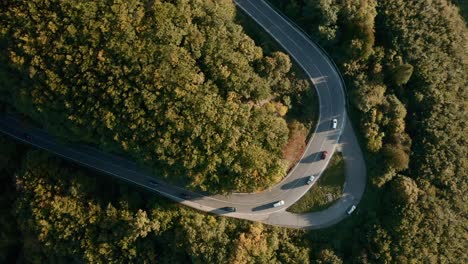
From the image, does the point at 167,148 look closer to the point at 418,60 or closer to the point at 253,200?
the point at 253,200

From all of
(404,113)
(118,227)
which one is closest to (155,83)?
(118,227)

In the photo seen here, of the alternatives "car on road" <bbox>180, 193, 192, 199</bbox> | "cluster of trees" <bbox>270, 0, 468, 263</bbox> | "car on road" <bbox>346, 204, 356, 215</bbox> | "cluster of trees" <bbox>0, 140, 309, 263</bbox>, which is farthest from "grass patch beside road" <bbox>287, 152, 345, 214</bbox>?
"car on road" <bbox>180, 193, 192, 199</bbox>

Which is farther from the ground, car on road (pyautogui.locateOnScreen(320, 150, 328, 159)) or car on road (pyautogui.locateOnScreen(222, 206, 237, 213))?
car on road (pyautogui.locateOnScreen(320, 150, 328, 159))

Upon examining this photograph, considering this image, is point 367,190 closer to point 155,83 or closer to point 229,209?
point 229,209

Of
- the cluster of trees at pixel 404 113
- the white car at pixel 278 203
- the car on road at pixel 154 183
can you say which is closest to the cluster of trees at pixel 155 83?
the white car at pixel 278 203

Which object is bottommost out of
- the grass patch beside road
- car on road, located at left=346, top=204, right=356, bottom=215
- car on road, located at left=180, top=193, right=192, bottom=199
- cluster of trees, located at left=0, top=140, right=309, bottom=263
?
cluster of trees, located at left=0, top=140, right=309, bottom=263

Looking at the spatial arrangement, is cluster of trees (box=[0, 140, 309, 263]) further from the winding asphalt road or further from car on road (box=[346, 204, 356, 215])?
car on road (box=[346, 204, 356, 215])

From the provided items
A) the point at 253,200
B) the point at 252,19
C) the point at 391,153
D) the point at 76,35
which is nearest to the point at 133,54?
the point at 76,35
